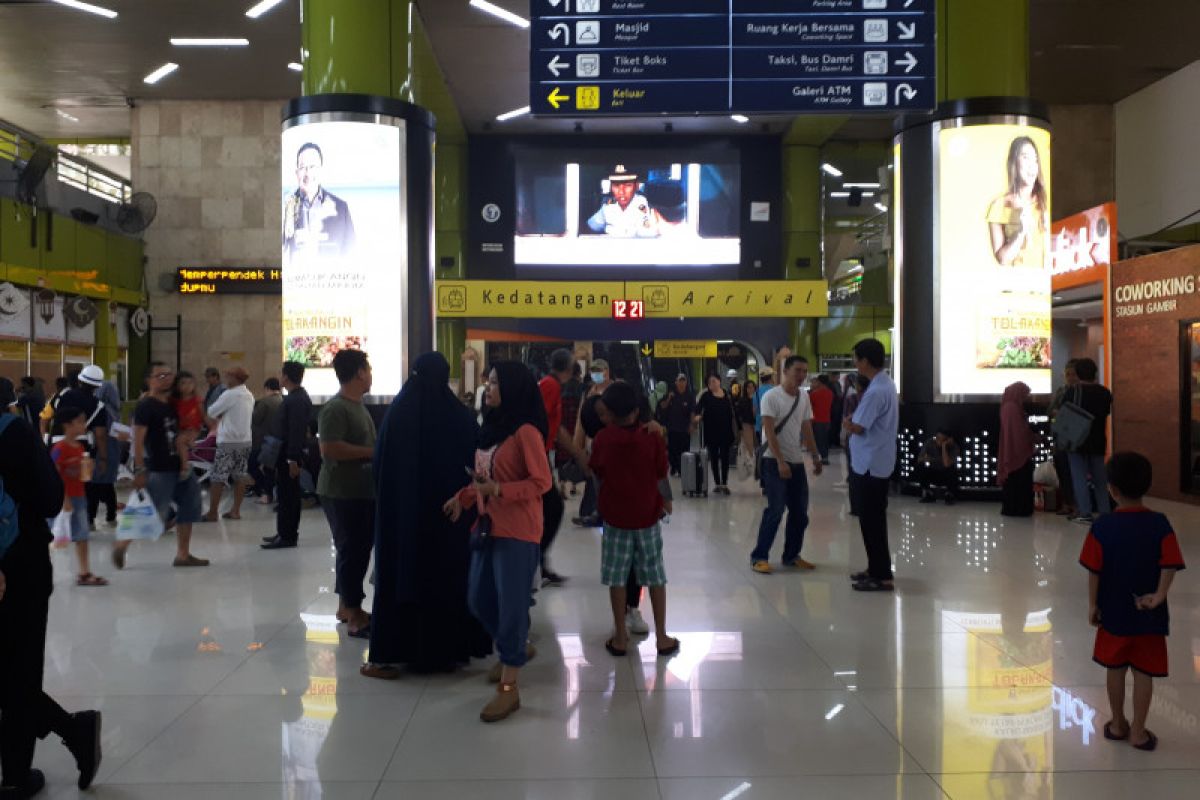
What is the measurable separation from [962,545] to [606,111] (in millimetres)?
4948

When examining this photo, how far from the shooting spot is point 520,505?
443cm

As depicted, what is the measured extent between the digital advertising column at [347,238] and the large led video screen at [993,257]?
597 cm

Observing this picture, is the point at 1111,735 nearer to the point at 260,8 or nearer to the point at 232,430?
the point at 232,430

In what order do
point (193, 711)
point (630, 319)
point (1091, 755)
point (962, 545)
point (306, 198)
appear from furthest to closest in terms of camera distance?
1. point (630, 319)
2. point (306, 198)
3. point (962, 545)
4. point (193, 711)
5. point (1091, 755)

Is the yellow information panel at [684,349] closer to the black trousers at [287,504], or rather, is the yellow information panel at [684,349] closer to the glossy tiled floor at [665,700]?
the black trousers at [287,504]

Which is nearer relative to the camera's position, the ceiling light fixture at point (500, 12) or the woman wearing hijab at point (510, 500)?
the woman wearing hijab at point (510, 500)

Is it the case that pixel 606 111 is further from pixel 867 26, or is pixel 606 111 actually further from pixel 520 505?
pixel 520 505

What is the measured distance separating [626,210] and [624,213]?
0.25ft

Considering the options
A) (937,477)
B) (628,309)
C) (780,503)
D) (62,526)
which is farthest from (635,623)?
(628,309)

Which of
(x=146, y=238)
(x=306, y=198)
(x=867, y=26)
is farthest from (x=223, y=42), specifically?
(x=867, y=26)

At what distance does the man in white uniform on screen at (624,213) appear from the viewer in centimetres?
2206

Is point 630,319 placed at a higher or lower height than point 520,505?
higher

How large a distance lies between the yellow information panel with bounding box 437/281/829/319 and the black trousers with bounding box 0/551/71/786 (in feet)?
54.1

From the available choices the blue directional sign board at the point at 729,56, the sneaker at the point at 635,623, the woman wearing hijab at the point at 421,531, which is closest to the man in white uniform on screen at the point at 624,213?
the blue directional sign board at the point at 729,56
